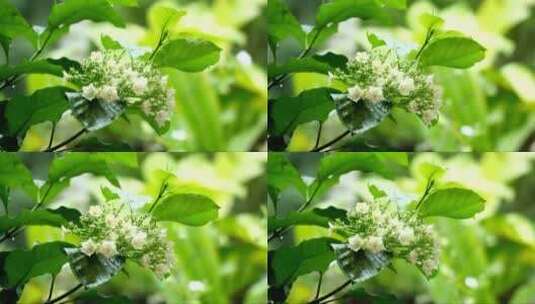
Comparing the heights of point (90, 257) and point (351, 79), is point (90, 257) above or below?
below

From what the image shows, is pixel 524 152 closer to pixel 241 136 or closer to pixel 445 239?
pixel 445 239

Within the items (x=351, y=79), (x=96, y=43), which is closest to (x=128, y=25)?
(x=96, y=43)

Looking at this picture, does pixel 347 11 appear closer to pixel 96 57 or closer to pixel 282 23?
pixel 282 23

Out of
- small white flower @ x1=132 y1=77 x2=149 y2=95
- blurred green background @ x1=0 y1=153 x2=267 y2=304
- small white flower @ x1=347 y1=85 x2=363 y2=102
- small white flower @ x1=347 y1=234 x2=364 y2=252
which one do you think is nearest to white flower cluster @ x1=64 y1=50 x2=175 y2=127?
small white flower @ x1=132 y1=77 x2=149 y2=95

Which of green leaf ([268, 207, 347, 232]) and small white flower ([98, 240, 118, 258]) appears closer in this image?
small white flower ([98, 240, 118, 258])

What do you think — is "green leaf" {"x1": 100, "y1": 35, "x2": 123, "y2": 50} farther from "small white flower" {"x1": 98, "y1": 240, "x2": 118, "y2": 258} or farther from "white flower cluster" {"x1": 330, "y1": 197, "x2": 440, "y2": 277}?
"white flower cluster" {"x1": 330, "y1": 197, "x2": 440, "y2": 277}

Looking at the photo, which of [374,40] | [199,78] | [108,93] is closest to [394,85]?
[374,40]
